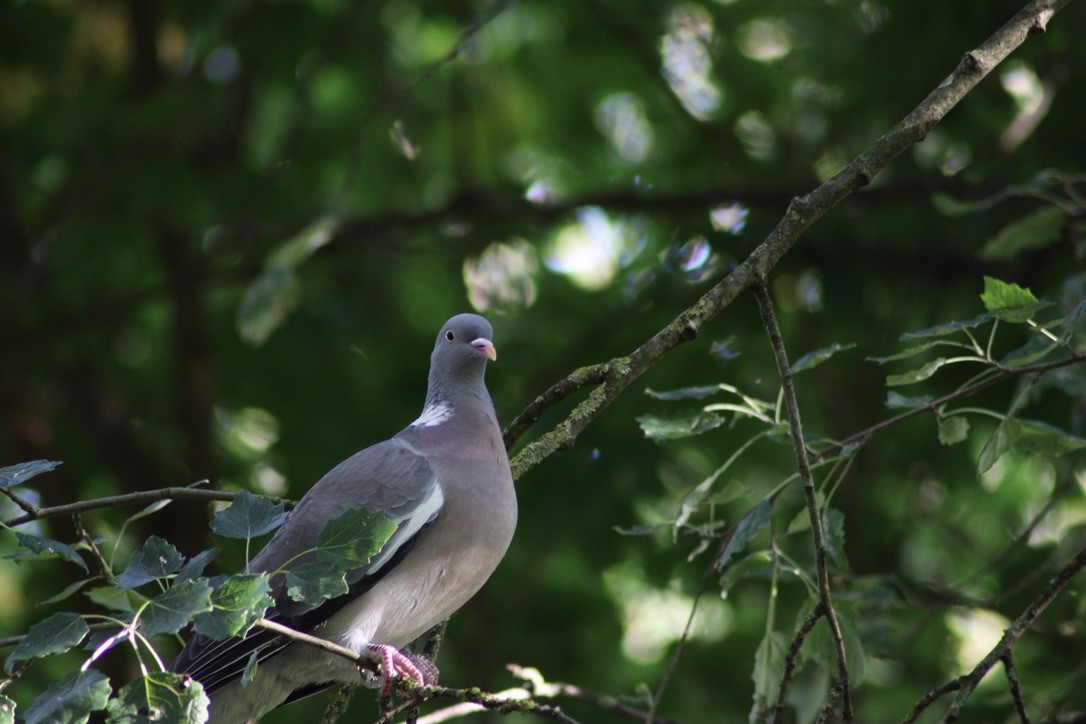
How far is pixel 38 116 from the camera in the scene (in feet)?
17.8

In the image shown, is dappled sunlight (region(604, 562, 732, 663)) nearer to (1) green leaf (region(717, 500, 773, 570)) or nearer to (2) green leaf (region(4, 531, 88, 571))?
(1) green leaf (region(717, 500, 773, 570))

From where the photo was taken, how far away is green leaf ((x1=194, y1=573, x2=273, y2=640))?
1751 millimetres

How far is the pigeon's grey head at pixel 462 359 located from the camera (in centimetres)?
349

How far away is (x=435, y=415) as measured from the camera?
3.40 m

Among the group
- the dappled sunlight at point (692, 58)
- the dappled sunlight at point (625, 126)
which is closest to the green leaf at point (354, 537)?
the dappled sunlight at point (692, 58)

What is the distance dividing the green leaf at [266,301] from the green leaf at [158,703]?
2.50 m

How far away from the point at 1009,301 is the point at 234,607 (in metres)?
1.58

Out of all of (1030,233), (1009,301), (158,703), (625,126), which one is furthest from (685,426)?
(625,126)

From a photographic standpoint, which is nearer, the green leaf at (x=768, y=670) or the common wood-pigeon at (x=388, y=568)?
the green leaf at (x=768, y=670)

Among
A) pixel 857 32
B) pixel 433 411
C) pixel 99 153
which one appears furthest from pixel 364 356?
pixel 857 32

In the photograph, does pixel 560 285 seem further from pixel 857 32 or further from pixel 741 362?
pixel 857 32

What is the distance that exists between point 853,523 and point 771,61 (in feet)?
8.10

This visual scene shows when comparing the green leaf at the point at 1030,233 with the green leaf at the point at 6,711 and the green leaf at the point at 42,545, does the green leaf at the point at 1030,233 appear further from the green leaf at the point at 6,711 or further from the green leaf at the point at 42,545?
the green leaf at the point at 6,711

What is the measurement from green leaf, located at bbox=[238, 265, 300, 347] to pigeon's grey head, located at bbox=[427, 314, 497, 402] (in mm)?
872
